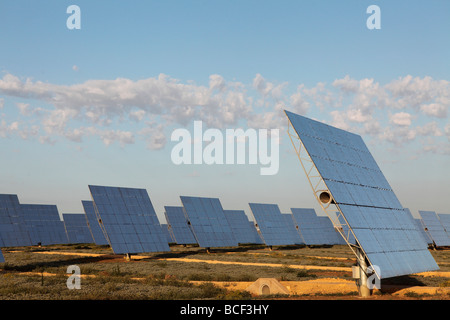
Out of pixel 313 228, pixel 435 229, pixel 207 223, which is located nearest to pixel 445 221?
pixel 435 229

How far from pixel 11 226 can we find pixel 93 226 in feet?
60.8

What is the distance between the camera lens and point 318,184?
18781 millimetres

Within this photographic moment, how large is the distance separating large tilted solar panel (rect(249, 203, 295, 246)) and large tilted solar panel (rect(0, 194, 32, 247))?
26.3 metres

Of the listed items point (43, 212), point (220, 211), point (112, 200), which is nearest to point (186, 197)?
point (220, 211)

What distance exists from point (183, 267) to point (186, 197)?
17.0 meters

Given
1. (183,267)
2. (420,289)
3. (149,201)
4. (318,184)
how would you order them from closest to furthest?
(318,184) < (420,289) < (183,267) < (149,201)

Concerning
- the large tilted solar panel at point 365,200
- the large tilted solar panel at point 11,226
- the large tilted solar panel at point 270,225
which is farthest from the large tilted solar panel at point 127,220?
the large tilted solar panel at point 365,200

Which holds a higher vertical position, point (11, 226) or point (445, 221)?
point (11, 226)

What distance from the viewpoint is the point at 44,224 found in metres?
62.2

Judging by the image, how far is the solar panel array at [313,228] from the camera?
63.3 metres

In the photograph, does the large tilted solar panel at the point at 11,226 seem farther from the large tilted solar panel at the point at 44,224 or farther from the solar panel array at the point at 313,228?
the solar panel array at the point at 313,228

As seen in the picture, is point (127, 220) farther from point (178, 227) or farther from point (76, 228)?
point (76, 228)

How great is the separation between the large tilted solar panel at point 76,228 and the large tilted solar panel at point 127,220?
91.4 feet
